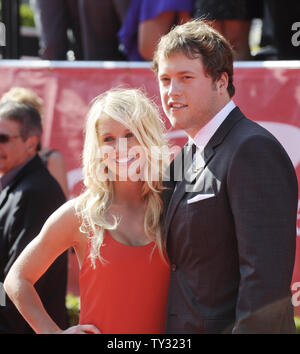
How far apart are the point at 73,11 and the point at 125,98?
3144 millimetres

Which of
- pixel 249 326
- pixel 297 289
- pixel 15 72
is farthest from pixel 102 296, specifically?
pixel 15 72

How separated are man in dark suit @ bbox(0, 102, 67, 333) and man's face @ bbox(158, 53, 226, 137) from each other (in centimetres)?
109

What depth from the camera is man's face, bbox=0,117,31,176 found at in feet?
11.6

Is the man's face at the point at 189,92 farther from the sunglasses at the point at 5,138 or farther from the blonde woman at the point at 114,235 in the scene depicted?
the sunglasses at the point at 5,138

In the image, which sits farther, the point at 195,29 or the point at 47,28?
the point at 47,28

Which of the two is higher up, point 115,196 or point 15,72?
point 15,72

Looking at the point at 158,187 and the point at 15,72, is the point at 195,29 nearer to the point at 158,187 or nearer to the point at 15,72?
the point at 158,187

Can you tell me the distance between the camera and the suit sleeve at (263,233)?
2.02 m

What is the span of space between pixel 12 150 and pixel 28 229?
632mm

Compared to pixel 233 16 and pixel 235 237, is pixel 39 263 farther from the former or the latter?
pixel 233 16

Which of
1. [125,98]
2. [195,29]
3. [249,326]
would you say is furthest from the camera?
[125,98]

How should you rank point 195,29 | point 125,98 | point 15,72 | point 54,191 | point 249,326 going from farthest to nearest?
point 15,72 → point 54,191 → point 125,98 → point 195,29 → point 249,326

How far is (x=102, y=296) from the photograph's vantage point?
7.73 feet
